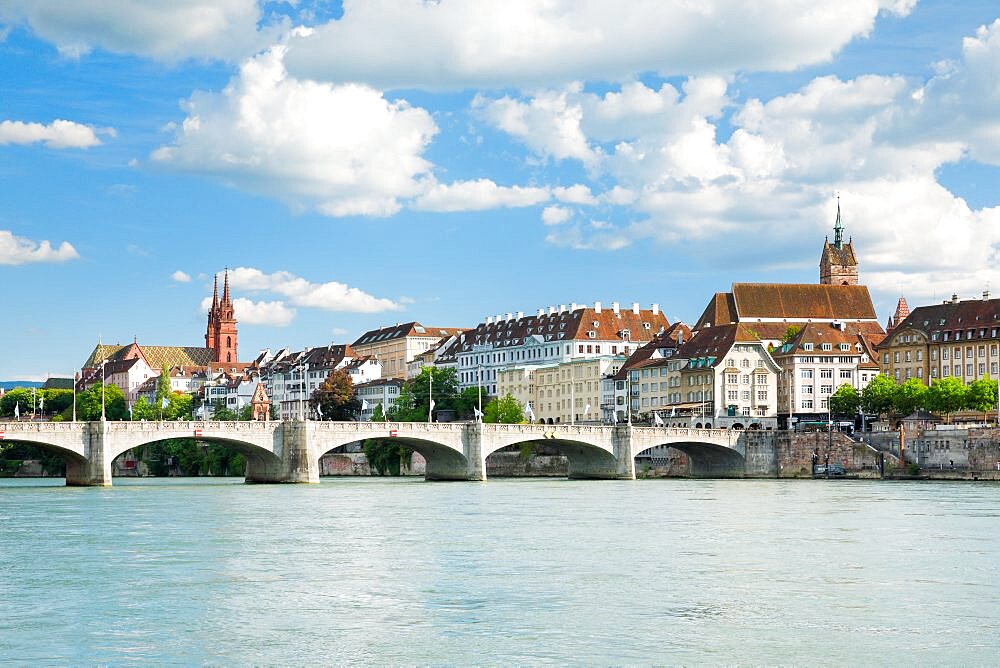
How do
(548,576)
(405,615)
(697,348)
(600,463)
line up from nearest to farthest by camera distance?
(405,615), (548,576), (600,463), (697,348)

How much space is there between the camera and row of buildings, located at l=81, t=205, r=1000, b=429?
101500 mm

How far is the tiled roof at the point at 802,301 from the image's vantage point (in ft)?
387

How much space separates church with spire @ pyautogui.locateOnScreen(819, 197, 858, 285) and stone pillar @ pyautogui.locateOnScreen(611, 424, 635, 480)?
68.9 metres

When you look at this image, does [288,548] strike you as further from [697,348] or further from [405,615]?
[697,348]

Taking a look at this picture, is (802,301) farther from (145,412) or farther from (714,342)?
(145,412)

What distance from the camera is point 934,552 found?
111 feet

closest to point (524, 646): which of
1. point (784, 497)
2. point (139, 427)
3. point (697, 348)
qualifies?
point (784, 497)

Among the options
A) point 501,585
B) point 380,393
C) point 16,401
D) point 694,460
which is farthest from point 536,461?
point 16,401

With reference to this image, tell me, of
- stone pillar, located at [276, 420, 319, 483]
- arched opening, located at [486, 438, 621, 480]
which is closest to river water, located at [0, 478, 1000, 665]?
stone pillar, located at [276, 420, 319, 483]

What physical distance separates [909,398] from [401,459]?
32377 mm

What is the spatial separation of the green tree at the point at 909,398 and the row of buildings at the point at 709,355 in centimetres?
502

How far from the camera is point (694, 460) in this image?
89.1 meters

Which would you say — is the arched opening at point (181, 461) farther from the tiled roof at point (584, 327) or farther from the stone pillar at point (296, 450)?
the tiled roof at point (584, 327)

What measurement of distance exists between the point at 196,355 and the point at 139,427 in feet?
435
